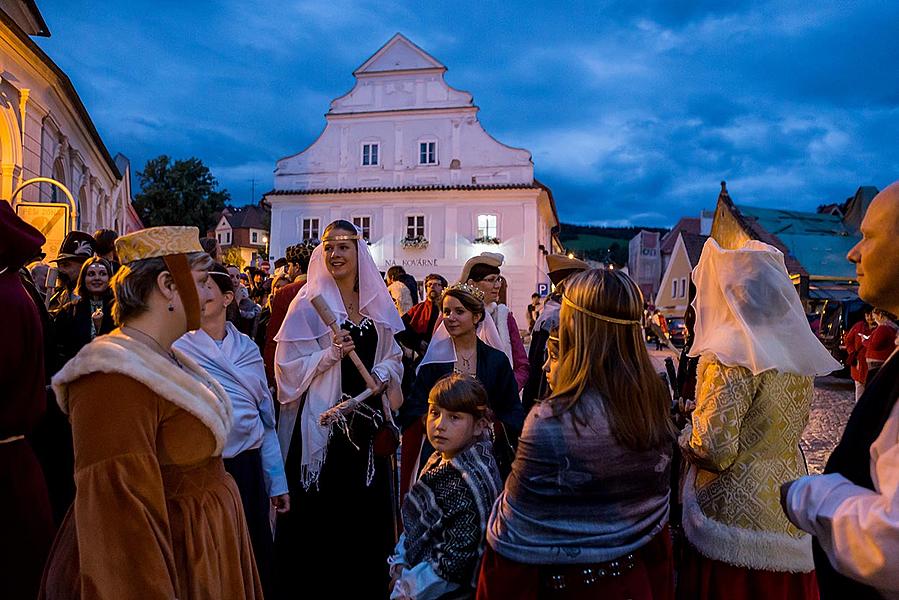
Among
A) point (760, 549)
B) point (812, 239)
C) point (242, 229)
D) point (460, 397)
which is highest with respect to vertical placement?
point (242, 229)

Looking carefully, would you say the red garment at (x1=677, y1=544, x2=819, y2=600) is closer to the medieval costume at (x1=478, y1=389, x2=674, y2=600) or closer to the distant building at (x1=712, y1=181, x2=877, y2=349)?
the medieval costume at (x1=478, y1=389, x2=674, y2=600)

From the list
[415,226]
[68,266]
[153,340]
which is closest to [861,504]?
[153,340]

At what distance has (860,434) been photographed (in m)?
1.59

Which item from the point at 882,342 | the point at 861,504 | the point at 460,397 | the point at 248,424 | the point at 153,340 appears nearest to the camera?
the point at 861,504

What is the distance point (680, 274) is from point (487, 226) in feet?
65.6

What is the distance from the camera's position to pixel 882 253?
Result: 157cm

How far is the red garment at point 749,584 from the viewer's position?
271 centimetres

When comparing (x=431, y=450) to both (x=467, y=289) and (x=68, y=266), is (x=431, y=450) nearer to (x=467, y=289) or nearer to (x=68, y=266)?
(x=467, y=289)

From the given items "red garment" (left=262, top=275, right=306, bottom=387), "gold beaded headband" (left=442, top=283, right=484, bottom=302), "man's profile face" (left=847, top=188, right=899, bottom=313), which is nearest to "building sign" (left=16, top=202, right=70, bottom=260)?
"red garment" (left=262, top=275, right=306, bottom=387)

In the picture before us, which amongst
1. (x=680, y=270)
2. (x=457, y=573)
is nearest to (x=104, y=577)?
(x=457, y=573)

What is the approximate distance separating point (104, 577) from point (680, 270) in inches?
1853

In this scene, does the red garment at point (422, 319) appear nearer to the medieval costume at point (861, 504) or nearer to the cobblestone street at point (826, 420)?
the cobblestone street at point (826, 420)

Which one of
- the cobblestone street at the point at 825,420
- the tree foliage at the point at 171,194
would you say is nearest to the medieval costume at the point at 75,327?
the cobblestone street at the point at 825,420

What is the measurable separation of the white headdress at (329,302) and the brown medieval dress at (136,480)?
5.85 feet
